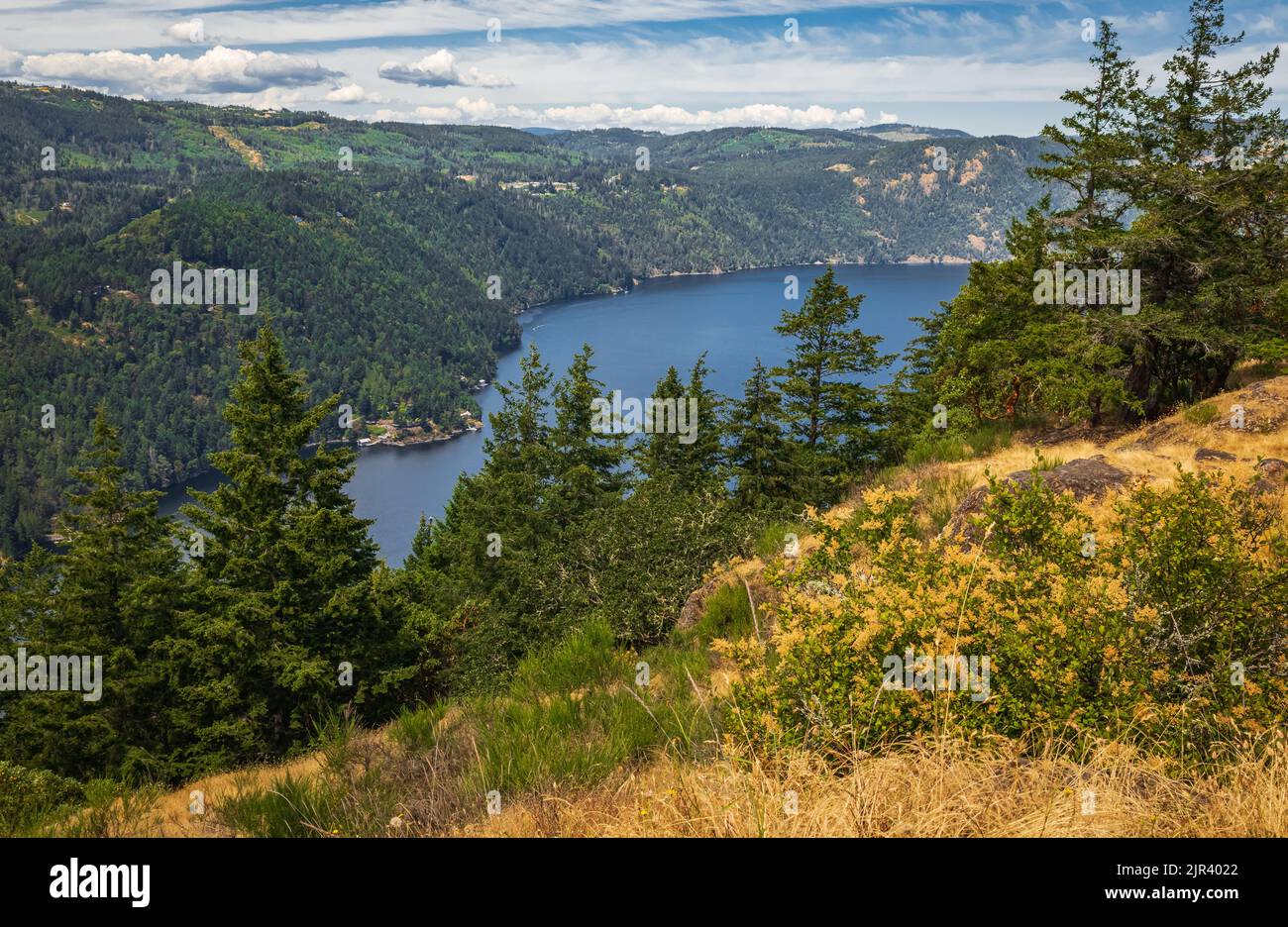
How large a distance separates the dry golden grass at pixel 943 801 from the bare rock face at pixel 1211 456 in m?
10.5

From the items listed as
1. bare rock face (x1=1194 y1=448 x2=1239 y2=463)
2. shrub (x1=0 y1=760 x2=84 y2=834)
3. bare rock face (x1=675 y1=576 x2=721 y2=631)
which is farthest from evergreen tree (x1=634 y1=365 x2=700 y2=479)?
shrub (x1=0 y1=760 x2=84 y2=834)

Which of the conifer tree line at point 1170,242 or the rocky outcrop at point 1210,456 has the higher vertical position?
the conifer tree line at point 1170,242

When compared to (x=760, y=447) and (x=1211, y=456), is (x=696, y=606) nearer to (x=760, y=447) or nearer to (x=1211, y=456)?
(x=1211, y=456)

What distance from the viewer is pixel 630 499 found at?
25984 millimetres

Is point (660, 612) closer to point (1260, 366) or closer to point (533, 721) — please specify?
point (533, 721)

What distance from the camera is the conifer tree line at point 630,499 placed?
17.6m

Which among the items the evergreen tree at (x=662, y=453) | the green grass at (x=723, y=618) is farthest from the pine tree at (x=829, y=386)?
the green grass at (x=723, y=618)

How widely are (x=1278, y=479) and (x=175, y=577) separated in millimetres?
30350

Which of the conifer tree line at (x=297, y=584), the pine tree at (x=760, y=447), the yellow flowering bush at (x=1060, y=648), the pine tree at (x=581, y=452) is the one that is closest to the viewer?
the yellow flowering bush at (x=1060, y=648)

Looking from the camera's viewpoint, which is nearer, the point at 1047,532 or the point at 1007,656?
the point at 1007,656

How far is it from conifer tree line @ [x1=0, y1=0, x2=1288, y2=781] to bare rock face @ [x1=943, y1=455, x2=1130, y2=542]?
19.5ft

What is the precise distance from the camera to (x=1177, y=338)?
57.6 feet

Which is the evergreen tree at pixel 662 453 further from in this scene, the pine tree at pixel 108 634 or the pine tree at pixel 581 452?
the pine tree at pixel 108 634
